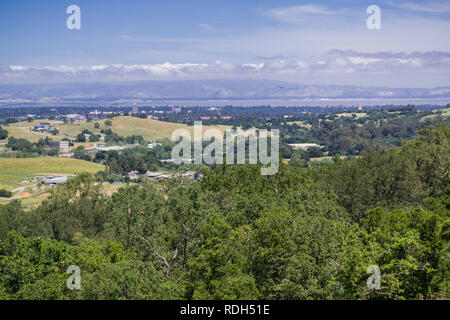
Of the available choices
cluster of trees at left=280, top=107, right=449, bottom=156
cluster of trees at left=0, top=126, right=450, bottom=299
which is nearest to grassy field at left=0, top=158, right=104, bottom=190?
cluster of trees at left=280, top=107, right=449, bottom=156

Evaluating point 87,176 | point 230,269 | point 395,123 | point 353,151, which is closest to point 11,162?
point 87,176

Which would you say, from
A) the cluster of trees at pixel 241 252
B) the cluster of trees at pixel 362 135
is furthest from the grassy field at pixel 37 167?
the cluster of trees at pixel 241 252

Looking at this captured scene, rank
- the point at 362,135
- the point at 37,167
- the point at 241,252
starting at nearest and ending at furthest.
→ 1. the point at 241,252
2. the point at 37,167
3. the point at 362,135

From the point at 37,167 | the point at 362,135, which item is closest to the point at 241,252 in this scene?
the point at 37,167

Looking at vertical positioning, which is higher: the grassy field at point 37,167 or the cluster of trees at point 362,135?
the cluster of trees at point 362,135

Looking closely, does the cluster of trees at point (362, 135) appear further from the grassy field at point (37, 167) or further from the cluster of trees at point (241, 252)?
the cluster of trees at point (241, 252)

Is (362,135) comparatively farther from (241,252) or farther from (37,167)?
(241,252)

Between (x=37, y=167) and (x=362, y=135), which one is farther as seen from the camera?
(x=362, y=135)
